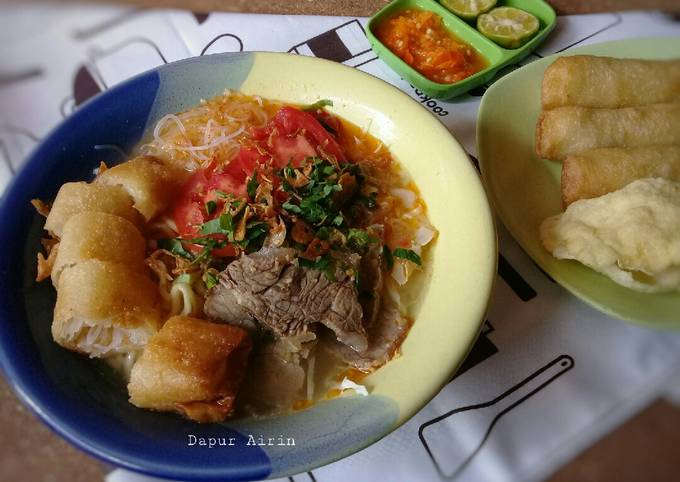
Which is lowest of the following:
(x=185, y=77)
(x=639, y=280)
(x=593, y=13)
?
(x=639, y=280)

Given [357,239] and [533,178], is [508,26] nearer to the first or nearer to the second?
[533,178]

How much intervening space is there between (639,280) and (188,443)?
1.19m

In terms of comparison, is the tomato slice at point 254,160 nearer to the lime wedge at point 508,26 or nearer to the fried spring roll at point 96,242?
the fried spring roll at point 96,242

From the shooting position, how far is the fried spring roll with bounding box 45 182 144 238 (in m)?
1.33

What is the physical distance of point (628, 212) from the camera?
141 centimetres

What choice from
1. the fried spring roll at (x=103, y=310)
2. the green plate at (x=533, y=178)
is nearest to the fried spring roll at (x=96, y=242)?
the fried spring roll at (x=103, y=310)

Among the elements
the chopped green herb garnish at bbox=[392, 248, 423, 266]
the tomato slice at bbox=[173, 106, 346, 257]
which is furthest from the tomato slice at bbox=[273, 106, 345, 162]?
the chopped green herb garnish at bbox=[392, 248, 423, 266]

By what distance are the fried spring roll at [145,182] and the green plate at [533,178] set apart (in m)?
0.91

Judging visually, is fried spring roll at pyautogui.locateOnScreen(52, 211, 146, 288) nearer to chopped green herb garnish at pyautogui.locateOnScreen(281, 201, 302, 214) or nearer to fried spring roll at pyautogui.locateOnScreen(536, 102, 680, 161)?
chopped green herb garnish at pyautogui.locateOnScreen(281, 201, 302, 214)

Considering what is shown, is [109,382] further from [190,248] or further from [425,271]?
[425,271]

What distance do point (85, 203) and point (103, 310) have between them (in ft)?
1.06

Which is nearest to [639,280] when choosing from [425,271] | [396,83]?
[425,271]

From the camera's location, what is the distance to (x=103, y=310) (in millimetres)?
1162

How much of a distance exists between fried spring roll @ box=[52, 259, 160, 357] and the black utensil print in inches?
28.5
